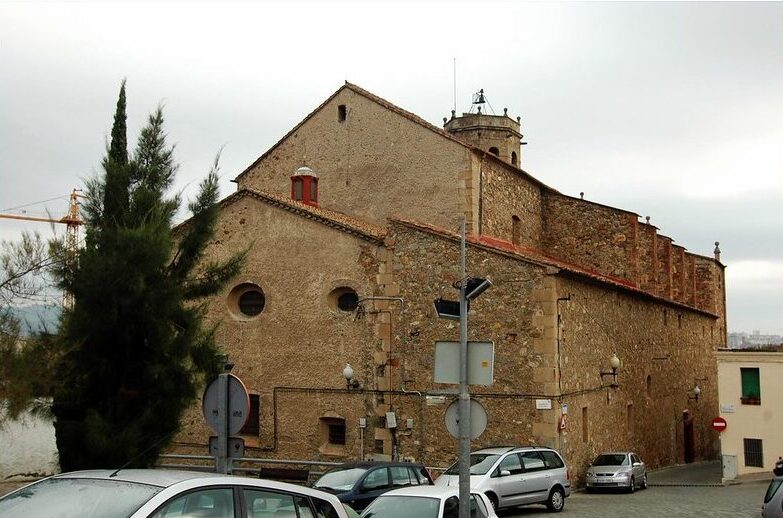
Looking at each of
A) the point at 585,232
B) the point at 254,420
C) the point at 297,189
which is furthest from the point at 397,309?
the point at 585,232

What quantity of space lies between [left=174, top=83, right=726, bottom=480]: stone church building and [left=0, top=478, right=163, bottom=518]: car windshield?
1450 centimetres

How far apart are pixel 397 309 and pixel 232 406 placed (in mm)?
14695

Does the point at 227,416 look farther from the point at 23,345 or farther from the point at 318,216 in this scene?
the point at 318,216

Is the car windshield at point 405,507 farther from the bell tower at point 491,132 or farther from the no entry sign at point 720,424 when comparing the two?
the bell tower at point 491,132

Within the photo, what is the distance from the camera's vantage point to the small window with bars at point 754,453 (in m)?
26.1

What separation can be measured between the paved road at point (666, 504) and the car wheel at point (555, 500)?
0.55ft

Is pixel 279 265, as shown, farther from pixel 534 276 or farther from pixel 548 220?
pixel 548 220

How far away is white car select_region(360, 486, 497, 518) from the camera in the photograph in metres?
11.6

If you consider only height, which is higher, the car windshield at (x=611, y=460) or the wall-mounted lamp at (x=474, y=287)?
the wall-mounted lamp at (x=474, y=287)

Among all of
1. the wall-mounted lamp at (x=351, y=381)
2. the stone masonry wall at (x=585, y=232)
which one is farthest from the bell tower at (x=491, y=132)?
the wall-mounted lamp at (x=351, y=381)

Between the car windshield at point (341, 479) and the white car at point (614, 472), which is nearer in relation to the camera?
the car windshield at point (341, 479)

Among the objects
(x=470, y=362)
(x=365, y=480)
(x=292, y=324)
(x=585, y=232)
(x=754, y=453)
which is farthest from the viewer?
(x=585, y=232)

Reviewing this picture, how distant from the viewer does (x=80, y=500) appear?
5.89m

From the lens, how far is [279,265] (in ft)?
79.3
